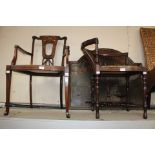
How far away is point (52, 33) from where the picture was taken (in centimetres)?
312

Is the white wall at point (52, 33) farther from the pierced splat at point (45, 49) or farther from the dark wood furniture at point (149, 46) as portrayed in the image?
the pierced splat at point (45, 49)

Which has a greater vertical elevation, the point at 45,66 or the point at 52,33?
the point at 52,33

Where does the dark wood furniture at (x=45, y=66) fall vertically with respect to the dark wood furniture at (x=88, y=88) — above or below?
above

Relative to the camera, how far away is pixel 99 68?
1907 millimetres

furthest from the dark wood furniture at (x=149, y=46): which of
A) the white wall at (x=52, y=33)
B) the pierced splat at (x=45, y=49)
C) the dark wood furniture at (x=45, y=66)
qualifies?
the pierced splat at (x=45, y=49)

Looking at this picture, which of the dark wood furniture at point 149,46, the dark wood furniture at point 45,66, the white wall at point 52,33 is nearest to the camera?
the dark wood furniture at point 45,66

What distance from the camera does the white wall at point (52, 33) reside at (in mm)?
3068

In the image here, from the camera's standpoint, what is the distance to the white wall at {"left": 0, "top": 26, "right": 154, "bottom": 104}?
307 centimetres

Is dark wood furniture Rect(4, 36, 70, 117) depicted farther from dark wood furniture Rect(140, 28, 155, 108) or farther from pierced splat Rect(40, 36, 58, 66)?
dark wood furniture Rect(140, 28, 155, 108)

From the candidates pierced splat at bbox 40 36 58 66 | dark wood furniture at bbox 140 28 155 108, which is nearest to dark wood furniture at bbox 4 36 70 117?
pierced splat at bbox 40 36 58 66

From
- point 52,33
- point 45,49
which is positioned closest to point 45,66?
point 45,49

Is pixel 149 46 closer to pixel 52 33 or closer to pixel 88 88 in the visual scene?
pixel 88 88

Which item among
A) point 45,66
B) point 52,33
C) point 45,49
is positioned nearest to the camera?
point 45,66

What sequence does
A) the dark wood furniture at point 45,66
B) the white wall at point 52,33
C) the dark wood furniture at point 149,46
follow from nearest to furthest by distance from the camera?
the dark wood furniture at point 45,66, the dark wood furniture at point 149,46, the white wall at point 52,33
